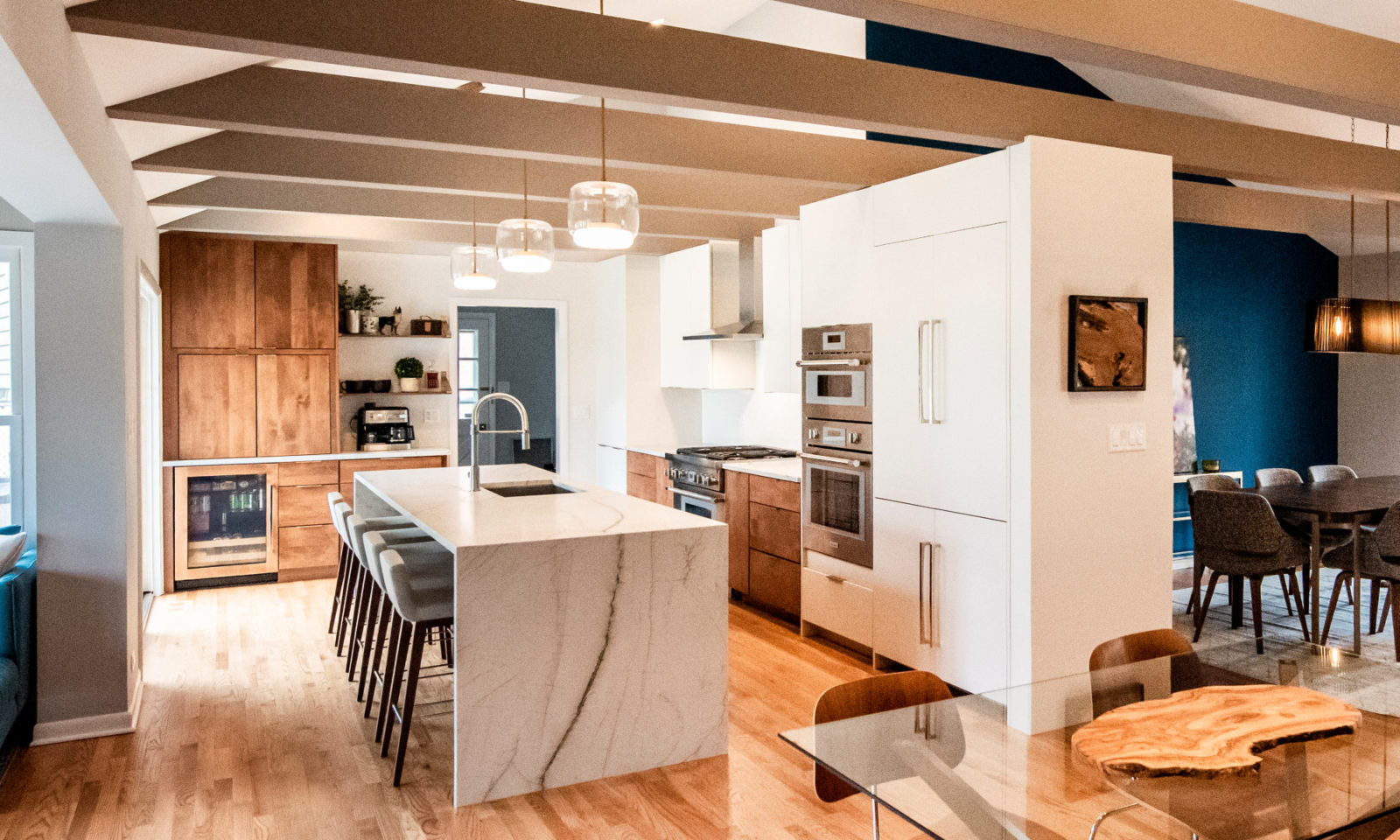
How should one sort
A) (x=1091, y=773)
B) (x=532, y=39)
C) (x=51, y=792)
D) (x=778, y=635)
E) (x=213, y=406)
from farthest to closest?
1. (x=213, y=406)
2. (x=778, y=635)
3. (x=51, y=792)
4. (x=532, y=39)
5. (x=1091, y=773)

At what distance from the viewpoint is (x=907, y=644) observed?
13.9ft

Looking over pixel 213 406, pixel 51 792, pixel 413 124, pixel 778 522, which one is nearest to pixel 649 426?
pixel 778 522

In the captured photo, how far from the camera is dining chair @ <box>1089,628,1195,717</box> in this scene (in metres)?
2.06

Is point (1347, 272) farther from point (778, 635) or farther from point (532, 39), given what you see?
point (532, 39)

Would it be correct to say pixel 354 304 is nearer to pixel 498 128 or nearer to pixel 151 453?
pixel 151 453

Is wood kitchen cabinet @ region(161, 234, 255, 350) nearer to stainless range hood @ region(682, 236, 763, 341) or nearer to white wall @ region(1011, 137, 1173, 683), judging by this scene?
stainless range hood @ region(682, 236, 763, 341)

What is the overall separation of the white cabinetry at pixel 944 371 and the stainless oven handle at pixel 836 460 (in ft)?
0.50

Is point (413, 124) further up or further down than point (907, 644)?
further up

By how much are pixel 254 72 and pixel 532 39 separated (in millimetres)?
1188

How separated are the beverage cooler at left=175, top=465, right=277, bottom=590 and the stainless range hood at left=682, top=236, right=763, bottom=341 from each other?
126 inches

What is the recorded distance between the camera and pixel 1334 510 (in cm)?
465

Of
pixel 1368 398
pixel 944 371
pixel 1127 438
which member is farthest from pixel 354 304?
pixel 1368 398

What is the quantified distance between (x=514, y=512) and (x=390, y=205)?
261 cm

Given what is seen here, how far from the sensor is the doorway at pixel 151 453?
19.3 ft
